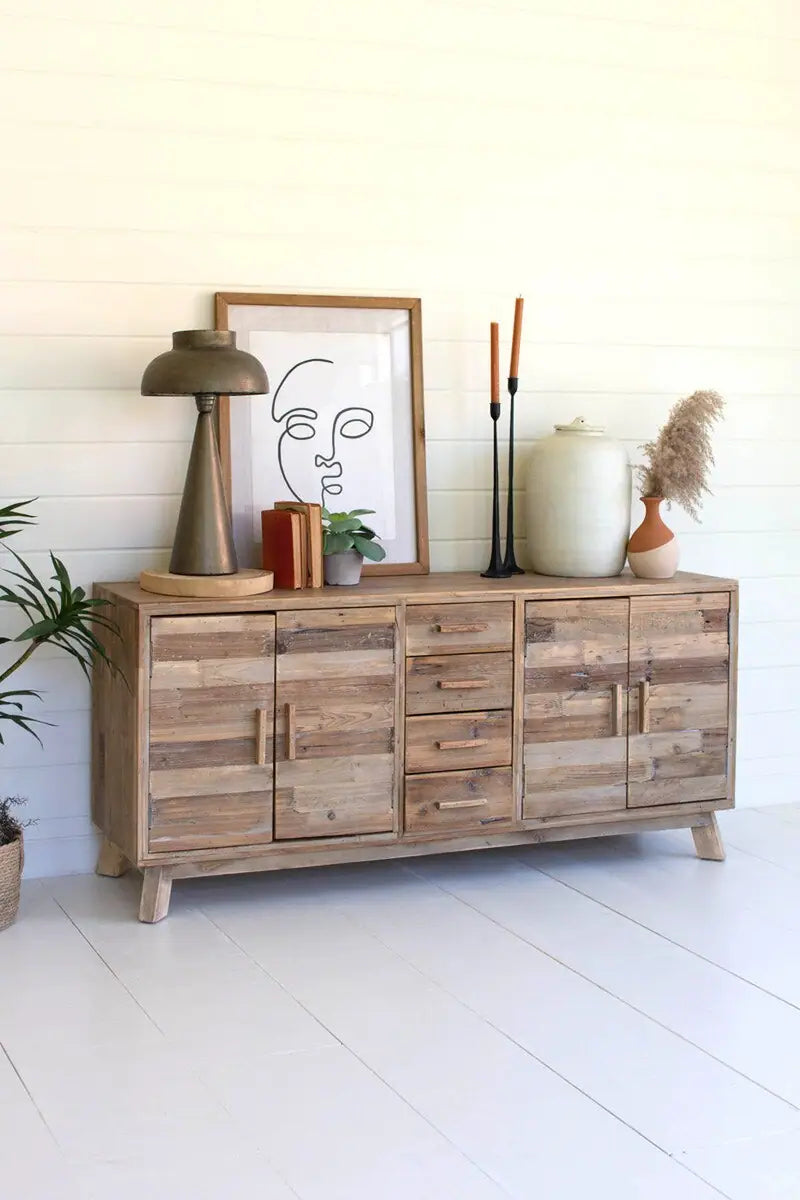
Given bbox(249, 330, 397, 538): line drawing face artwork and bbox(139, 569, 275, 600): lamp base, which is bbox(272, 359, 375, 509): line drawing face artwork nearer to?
bbox(249, 330, 397, 538): line drawing face artwork

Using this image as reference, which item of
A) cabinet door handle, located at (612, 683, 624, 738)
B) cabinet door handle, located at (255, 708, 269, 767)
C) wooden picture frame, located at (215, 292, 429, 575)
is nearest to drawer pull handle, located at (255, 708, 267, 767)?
cabinet door handle, located at (255, 708, 269, 767)

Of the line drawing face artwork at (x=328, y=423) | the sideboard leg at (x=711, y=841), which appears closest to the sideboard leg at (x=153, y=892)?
the line drawing face artwork at (x=328, y=423)

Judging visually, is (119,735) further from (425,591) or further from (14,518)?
(425,591)

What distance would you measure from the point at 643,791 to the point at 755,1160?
1.52 metres

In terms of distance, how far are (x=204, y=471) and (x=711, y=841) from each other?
1637 mm

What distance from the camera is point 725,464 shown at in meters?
4.29

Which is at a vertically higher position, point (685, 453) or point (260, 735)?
point (685, 453)

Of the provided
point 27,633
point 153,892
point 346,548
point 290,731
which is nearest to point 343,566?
point 346,548

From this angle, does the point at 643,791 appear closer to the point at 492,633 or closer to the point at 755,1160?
the point at 492,633

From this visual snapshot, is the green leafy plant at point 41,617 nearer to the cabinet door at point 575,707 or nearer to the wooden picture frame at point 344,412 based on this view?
the wooden picture frame at point 344,412

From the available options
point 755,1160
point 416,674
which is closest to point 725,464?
point 416,674

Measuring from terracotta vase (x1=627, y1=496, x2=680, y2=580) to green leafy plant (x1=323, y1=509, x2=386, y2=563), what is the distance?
69 centimetres

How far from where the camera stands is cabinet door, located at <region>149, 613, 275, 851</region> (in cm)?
324

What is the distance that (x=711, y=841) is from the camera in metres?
3.86
